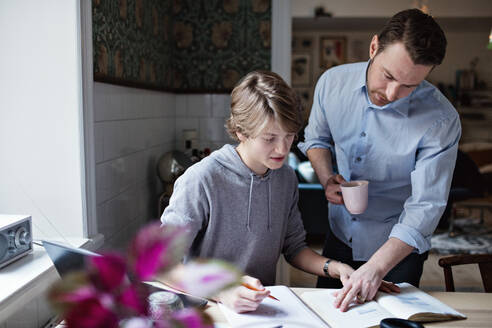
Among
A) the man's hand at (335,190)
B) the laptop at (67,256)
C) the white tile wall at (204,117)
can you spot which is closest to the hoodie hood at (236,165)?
the man's hand at (335,190)

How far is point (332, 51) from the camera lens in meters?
7.70

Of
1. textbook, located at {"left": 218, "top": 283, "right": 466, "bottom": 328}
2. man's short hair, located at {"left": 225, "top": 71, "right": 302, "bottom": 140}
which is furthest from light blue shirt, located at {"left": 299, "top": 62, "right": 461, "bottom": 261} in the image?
man's short hair, located at {"left": 225, "top": 71, "right": 302, "bottom": 140}

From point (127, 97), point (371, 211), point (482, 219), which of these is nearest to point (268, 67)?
point (127, 97)

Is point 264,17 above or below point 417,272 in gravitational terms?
above

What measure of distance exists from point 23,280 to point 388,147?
46.3 inches

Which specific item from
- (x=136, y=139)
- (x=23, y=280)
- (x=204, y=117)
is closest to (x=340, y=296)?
(x=23, y=280)

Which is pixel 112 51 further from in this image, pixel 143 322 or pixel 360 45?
pixel 360 45

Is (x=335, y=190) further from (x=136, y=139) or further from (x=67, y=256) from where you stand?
(x=136, y=139)

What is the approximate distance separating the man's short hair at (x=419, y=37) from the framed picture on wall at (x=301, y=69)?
21.2ft

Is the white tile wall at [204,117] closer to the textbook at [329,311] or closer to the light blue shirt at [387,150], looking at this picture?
the light blue shirt at [387,150]

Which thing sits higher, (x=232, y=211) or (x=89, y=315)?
(x=89, y=315)

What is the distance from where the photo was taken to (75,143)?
1707 mm

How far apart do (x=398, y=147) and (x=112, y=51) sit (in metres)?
1.30

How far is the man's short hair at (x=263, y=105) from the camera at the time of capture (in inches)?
52.1
